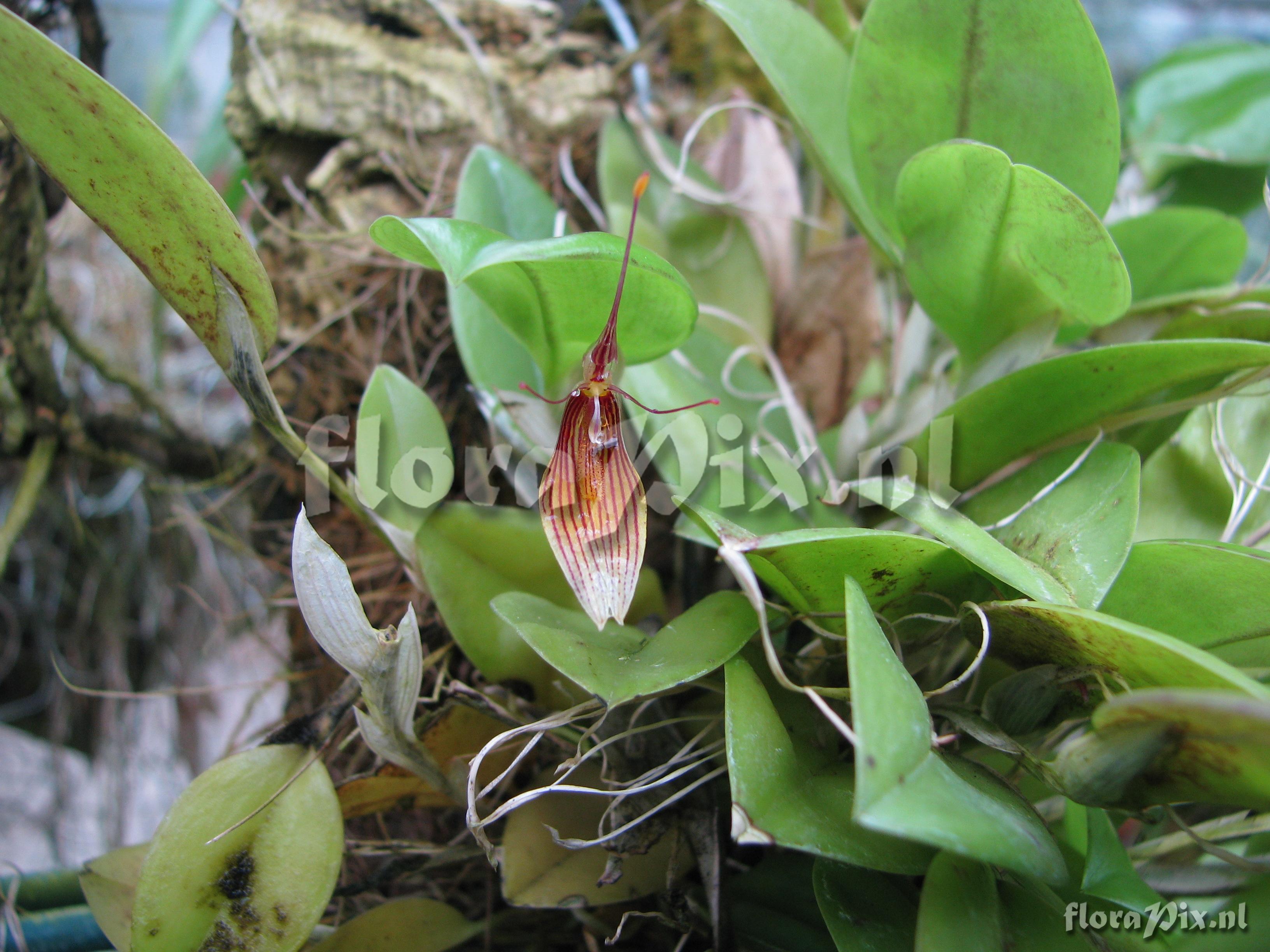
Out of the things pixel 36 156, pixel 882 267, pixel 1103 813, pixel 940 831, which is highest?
pixel 36 156

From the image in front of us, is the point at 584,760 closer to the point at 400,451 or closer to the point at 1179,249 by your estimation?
the point at 400,451

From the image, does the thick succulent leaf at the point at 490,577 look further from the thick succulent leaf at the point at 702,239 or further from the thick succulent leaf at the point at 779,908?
the thick succulent leaf at the point at 702,239

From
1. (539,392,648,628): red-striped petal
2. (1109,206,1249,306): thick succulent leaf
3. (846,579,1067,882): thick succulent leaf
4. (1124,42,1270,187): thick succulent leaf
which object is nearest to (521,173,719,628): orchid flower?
(539,392,648,628): red-striped petal

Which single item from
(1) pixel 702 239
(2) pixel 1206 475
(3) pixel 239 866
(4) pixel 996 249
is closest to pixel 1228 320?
(2) pixel 1206 475

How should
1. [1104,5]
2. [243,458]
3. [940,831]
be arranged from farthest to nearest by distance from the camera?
[1104,5] < [243,458] < [940,831]

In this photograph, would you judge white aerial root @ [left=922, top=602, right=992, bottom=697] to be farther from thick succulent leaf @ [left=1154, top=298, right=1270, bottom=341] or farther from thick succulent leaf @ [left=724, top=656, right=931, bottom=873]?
thick succulent leaf @ [left=1154, top=298, right=1270, bottom=341]

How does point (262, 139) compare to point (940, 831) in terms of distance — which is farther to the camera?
point (262, 139)

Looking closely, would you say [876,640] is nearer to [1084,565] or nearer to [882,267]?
[1084,565]

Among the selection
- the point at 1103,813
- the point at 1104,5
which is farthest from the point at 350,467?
the point at 1104,5
